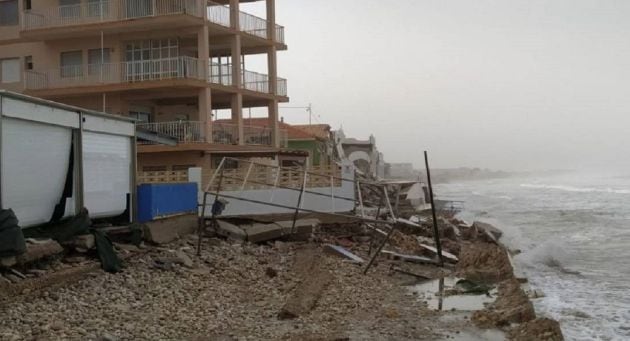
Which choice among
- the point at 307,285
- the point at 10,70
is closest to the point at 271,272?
the point at 307,285

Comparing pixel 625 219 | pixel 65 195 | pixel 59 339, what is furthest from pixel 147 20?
pixel 625 219

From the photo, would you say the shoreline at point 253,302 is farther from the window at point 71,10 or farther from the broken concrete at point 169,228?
the window at point 71,10

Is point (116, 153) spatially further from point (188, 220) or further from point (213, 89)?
point (213, 89)

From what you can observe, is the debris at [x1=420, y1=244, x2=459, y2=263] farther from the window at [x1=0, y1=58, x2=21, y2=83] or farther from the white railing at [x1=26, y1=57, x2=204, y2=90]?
the window at [x1=0, y1=58, x2=21, y2=83]

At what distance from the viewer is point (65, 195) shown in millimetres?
12914

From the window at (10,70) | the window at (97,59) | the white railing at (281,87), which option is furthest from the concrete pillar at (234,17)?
the window at (10,70)

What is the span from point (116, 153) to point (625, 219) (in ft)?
119

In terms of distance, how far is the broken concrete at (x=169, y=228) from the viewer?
47.8 ft

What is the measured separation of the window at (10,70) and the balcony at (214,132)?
9.67 m

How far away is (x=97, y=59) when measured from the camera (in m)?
33.4

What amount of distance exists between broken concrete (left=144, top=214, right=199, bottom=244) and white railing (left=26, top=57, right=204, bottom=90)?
14728 mm

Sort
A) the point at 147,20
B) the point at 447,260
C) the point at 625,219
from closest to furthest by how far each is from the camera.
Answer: the point at 447,260 → the point at 147,20 → the point at 625,219

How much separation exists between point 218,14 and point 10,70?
12885mm

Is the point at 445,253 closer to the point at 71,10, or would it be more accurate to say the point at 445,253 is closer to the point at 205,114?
the point at 205,114
